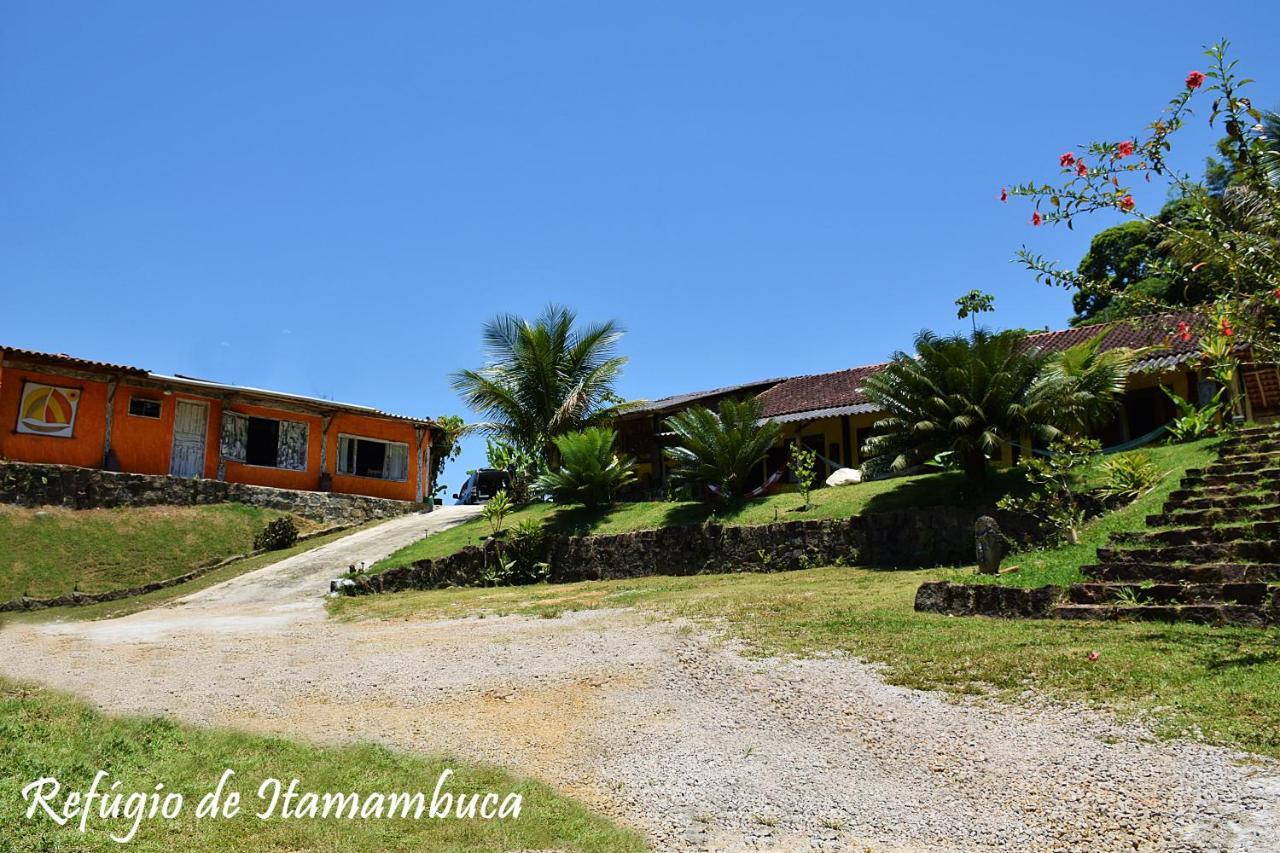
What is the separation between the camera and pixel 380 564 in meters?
19.0

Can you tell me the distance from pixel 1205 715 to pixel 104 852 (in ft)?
20.7

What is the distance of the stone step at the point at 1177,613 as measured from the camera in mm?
7820

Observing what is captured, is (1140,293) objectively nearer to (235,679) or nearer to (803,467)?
(235,679)

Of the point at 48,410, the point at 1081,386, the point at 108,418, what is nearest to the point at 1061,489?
the point at 1081,386

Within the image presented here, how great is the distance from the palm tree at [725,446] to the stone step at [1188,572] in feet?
32.1

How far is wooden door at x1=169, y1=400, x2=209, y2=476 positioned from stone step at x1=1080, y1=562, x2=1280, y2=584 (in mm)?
23256

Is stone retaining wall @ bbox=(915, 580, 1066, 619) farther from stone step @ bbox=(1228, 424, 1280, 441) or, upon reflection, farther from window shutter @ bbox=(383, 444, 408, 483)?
window shutter @ bbox=(383, 444, 408, 483)

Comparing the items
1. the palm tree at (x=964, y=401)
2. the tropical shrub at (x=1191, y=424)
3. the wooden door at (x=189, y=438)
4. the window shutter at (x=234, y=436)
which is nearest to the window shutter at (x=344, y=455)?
the window shutter at (x=234, y=436)

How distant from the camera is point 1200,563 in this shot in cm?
922

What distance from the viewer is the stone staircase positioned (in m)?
8.17

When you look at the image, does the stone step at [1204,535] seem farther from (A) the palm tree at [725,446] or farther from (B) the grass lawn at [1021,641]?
(A) the palm tree at [725,446]

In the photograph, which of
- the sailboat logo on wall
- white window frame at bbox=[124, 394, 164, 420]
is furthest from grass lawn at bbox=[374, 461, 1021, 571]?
the sailboat logo on wall

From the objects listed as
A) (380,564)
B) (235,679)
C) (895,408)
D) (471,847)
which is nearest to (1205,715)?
(471,847)

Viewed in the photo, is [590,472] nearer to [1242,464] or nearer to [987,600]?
[987,600]
